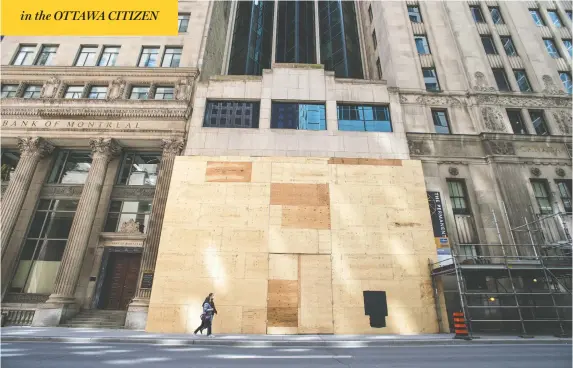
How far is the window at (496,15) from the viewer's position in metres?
25.4

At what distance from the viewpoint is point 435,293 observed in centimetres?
1514

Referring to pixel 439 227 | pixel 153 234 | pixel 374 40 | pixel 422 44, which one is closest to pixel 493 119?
pixel 422 44

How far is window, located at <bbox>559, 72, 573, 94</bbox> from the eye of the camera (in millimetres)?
22641

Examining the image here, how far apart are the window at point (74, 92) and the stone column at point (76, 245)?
5.35m

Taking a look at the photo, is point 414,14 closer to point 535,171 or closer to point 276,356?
point 535,171

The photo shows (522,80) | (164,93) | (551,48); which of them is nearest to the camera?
(164,93)

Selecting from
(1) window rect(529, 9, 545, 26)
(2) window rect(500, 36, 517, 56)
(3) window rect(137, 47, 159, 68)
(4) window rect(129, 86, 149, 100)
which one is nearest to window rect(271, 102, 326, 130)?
(4) window rect(129, 86, 149, 100)

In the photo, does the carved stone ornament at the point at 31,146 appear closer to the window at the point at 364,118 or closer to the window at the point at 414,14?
the window at the point at 364,118

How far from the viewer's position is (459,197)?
19.0 metres

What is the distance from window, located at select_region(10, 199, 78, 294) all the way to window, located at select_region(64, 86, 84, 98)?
8541 mm

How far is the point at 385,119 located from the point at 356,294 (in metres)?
12.1

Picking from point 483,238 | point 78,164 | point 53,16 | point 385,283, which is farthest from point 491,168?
point 78,164

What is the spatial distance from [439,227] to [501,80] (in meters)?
14.9

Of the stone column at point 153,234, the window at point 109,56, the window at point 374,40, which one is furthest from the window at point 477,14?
the window at point 109,56
